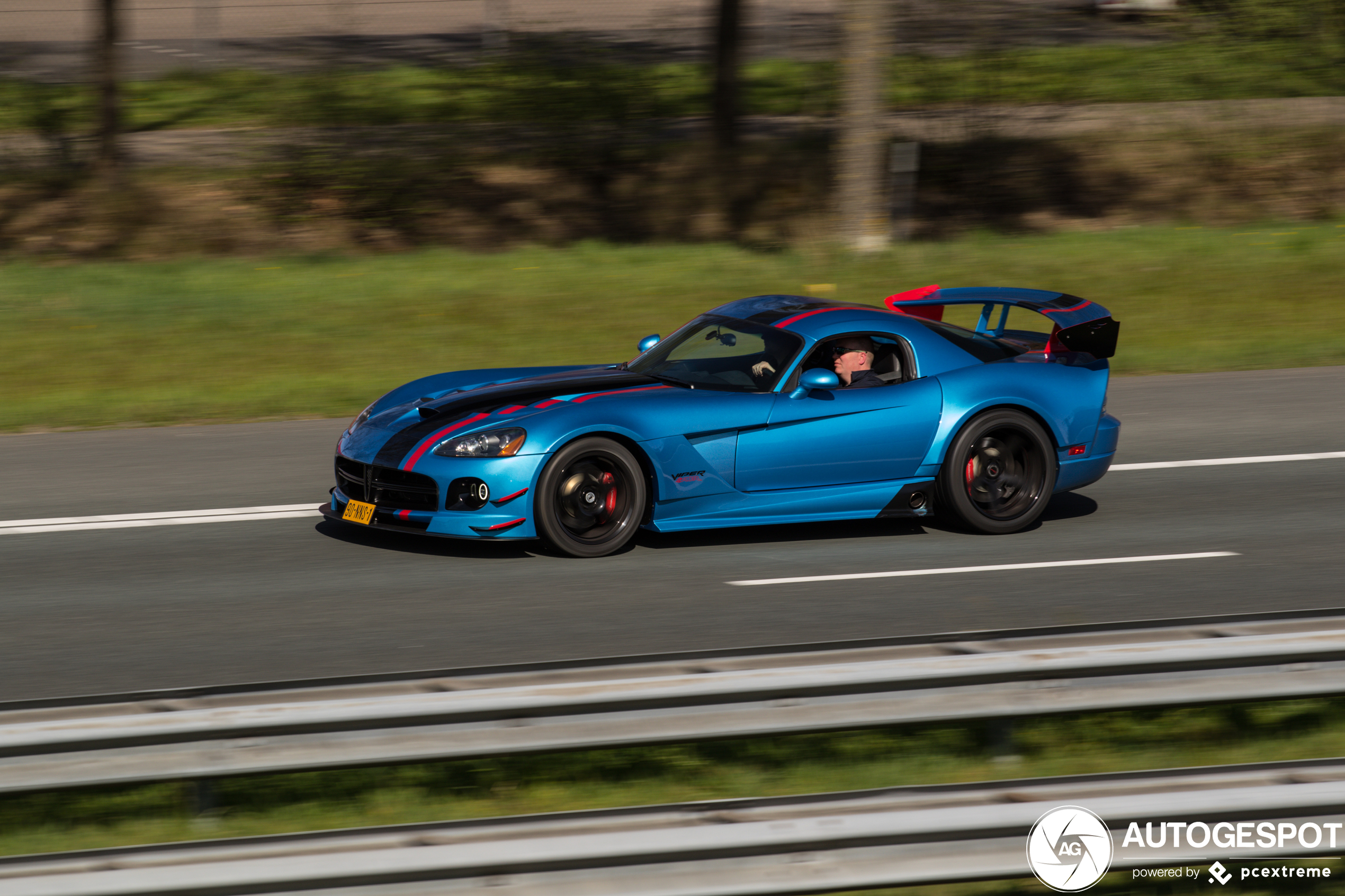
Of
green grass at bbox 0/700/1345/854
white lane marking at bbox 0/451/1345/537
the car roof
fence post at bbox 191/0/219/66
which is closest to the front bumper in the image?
white lane marking at bbox 0/451/1345/537

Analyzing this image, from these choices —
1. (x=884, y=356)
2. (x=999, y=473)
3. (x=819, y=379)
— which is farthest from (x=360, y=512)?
(x=999, y=473)

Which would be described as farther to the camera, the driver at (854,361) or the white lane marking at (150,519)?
the white lane marking at (150,519)

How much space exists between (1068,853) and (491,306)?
1382cm

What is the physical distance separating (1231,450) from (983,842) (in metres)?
7.90

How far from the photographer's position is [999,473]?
9.12 meters

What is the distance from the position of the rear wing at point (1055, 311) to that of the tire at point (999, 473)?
661 millimetres

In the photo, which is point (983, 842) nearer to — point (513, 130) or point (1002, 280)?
point (1002, 280)

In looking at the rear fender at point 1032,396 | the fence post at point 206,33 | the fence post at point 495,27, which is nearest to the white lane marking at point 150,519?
the rear fender at point 1032,396

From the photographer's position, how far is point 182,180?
21750mm

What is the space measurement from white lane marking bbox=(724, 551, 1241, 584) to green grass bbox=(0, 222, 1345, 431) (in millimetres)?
5958

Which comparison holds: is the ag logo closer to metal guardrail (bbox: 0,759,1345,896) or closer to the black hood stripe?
metal guardrail (bbox: 0,759,1345,896)

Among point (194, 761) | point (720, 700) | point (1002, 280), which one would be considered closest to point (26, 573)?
point (194, 761)

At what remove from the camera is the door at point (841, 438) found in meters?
8.54

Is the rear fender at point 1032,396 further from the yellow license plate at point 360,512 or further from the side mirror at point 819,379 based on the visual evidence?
the yellow license plate at point 360,512
